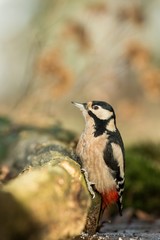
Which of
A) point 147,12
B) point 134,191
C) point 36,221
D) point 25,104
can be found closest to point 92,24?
point 147,12

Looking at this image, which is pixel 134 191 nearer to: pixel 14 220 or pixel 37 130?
pixel 37 130

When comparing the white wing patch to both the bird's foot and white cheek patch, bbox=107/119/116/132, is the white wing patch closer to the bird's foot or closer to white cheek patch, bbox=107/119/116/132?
white cheek patch, bbox=107/119/116/132

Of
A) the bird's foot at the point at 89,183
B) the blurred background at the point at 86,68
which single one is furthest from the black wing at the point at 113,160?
the blurred background at the point at 86,68

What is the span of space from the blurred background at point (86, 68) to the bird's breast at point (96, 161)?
111 inches

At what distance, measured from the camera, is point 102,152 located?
385cm

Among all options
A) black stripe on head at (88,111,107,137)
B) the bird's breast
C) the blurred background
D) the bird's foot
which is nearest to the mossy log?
the bird's foot

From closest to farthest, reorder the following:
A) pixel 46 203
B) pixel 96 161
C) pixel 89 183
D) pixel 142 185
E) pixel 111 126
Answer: pixel 46 203 < pixel 89 183 < pixel 96 161 < pixel 111 126 < pixel 142 185

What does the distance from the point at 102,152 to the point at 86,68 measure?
727 centimetres

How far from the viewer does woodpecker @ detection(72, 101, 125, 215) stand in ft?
12.6

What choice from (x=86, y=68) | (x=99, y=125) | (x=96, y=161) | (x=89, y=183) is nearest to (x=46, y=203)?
(x=89, y=183)

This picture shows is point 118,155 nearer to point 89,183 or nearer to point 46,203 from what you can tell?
point 89,183

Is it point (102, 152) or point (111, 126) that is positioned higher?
→ point (111, 126)

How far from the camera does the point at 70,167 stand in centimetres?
336

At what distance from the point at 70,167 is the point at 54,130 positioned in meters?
3.15
